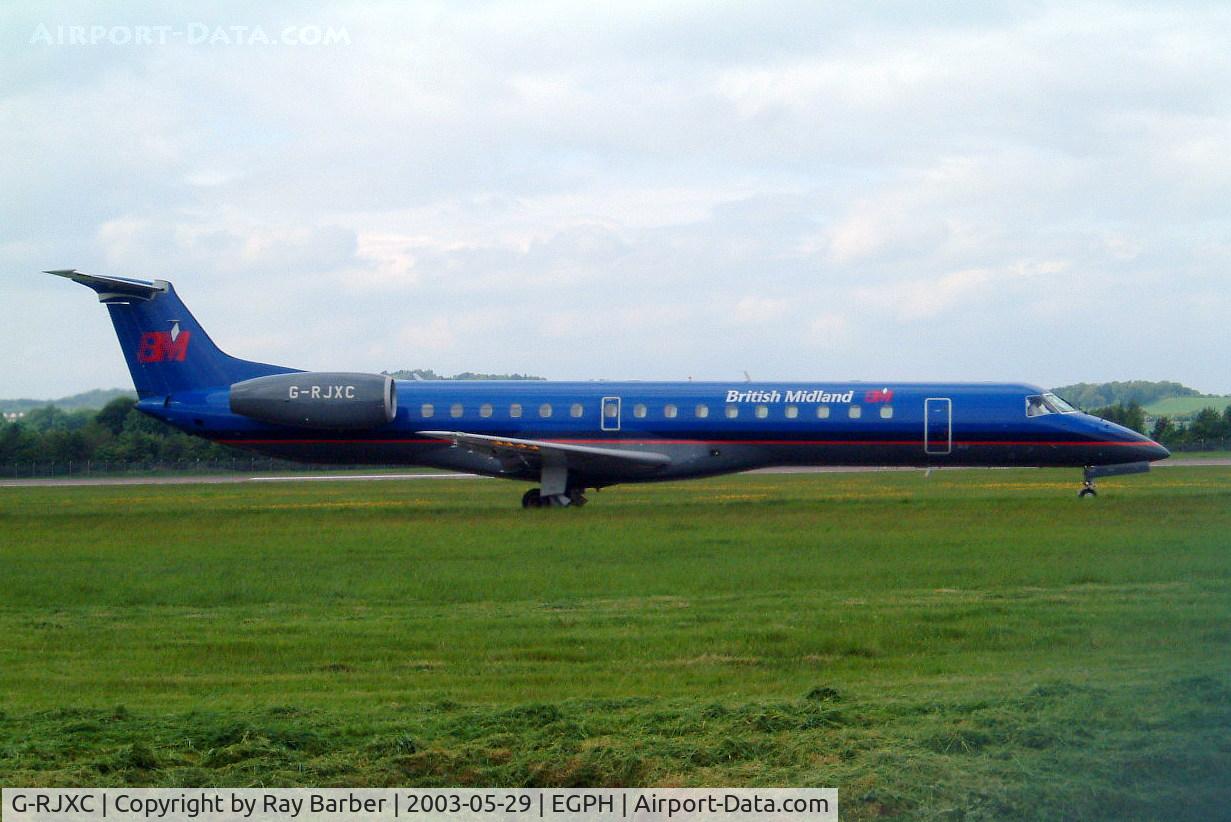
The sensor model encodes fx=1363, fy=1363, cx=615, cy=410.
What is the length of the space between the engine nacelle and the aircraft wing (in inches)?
50.4

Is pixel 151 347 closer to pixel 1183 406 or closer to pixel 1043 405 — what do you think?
pixel 1043 405

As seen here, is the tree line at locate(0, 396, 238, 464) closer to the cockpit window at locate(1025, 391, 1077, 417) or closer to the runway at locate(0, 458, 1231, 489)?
the runway at locate(0, 458, 1231, 489)

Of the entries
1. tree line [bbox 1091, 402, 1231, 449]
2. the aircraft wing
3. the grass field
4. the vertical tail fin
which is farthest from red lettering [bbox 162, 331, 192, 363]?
tree line [bbox 1091, 402, 1231, 449]

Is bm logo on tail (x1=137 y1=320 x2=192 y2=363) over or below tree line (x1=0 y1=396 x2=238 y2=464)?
over

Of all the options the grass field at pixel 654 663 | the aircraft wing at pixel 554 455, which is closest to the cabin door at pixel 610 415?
the aircraft wing at pixel 554 455

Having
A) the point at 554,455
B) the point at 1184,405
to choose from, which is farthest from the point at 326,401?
the point at 1184,405

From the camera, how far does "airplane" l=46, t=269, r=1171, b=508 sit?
3198 centimetres

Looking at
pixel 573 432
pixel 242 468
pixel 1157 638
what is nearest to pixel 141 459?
pixel 242 468

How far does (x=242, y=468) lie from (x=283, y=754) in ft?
187

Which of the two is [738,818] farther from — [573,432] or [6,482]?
[6,482]

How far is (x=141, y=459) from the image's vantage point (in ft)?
214

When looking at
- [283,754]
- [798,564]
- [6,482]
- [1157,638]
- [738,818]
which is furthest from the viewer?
[6,482]

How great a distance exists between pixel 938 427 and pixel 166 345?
19.1 m

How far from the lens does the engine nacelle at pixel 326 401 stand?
32.5 metres
